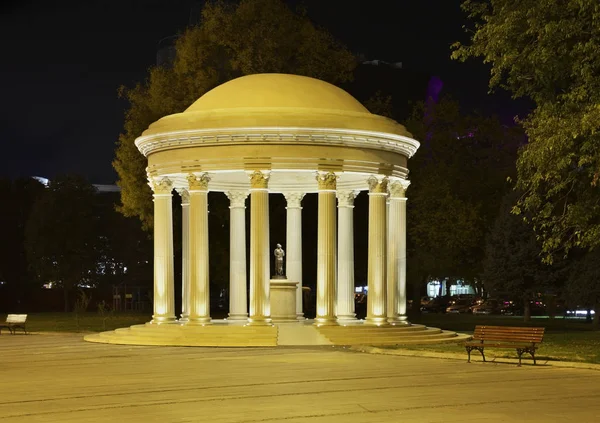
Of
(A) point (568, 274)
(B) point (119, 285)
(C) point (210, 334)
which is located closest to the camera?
(C) point (210, 334)

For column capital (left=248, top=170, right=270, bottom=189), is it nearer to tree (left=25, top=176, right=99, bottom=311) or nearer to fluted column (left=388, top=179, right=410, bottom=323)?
fluted column (left=388, top=179, right=410, bottom=323)

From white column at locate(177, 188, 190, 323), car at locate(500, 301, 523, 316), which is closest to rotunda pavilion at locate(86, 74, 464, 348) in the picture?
white column at locate(177, 188, 190, 323)

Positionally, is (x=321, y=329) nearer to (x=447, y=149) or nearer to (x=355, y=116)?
(x=355, y=116)

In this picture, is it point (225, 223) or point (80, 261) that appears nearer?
point (225, 223)

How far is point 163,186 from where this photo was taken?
4062 centimetres

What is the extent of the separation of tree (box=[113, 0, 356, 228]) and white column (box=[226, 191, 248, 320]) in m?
10.4

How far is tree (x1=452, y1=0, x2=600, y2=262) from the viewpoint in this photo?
90.7 feet

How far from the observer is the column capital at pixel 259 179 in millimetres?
38000

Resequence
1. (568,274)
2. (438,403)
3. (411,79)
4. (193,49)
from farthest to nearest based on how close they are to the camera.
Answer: (411,79), (568,274), (193,49), (438,403)

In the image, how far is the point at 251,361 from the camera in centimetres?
2880

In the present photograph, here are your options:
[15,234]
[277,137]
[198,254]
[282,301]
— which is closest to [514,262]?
[282,301]

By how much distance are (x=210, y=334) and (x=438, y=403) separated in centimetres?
1887

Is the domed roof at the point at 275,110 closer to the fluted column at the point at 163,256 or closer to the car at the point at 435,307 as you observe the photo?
the fluted column at the point at 163,256

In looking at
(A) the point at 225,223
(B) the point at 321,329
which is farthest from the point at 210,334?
(A) the point at 225,223
